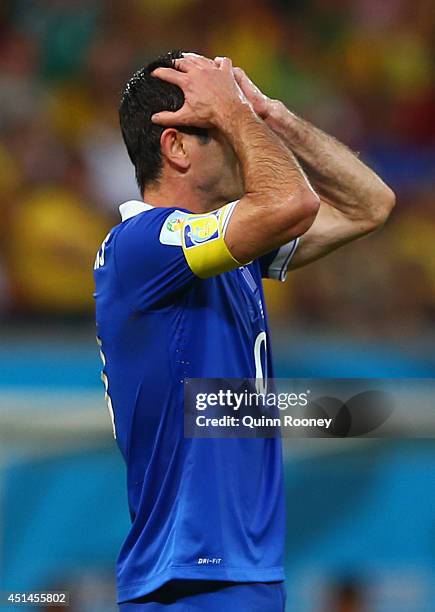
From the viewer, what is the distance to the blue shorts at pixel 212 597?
6.95ft

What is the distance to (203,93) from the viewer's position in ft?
7.54

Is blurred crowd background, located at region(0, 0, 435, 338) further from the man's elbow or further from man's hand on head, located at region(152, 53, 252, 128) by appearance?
man's hand on head, located at region(152, 53, 252, 128)

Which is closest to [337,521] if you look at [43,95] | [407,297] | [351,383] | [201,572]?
[351,383]

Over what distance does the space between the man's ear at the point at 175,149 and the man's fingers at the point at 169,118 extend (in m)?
0.02

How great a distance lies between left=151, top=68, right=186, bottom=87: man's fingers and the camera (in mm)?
2324

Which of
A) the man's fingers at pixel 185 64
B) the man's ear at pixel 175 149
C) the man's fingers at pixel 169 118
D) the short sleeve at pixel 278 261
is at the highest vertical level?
the man's fingers at pixel 185 64

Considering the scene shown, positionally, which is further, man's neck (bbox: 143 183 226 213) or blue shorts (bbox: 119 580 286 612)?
man's neck (bbox: 143 183 226 213)

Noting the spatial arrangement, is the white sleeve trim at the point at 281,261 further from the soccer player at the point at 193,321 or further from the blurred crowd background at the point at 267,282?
the blurred crowd background at the point at 267,282

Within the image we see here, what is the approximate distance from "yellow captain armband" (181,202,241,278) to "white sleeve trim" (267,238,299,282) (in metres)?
0.58

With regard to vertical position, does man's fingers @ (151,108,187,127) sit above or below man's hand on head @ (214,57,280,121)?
below

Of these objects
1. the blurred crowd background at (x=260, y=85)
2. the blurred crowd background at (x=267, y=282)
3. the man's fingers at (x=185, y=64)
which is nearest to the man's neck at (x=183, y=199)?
the man's fingers at (x=185, y=64)

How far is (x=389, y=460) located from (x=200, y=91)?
7.52 feet

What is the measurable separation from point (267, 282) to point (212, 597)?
132 inches

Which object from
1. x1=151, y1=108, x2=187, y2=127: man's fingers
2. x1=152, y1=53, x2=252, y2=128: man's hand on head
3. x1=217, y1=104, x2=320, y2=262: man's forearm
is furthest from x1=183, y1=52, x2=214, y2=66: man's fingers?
x1=217, y1=104, x2=320, y2=262: man's forearm
